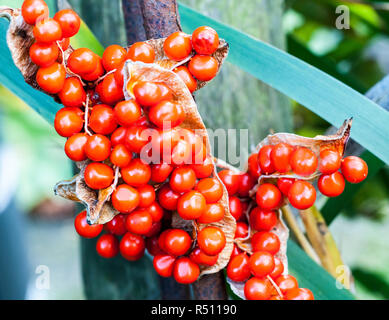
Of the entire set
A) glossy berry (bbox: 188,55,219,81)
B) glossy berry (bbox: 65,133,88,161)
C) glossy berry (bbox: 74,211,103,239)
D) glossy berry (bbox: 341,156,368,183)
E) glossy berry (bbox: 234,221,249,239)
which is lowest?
glossy berry (bbox: 234,221,249,239)

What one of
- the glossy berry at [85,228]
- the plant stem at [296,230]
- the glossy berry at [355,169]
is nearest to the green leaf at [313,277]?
the plant stem at [296,230]

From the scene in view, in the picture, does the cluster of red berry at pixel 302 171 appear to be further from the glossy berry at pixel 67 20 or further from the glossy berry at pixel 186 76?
the glossy berry at pixel 67 20

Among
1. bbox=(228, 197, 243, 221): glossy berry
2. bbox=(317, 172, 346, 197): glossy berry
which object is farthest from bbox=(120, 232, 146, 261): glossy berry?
bbox=(317, 172, 346, 197): glossy berry

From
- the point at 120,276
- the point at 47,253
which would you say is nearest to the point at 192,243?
the point at 120,276

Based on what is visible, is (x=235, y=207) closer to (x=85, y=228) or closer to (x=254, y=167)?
(x=254, y=167)

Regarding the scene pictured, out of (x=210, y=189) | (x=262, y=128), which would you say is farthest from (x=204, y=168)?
(x=262, y=128)

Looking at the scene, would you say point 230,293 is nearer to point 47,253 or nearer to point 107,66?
point 107,66

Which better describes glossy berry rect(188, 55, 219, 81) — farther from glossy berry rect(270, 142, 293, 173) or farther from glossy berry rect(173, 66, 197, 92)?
glossy berry rect(270, 142, 293, 173)
